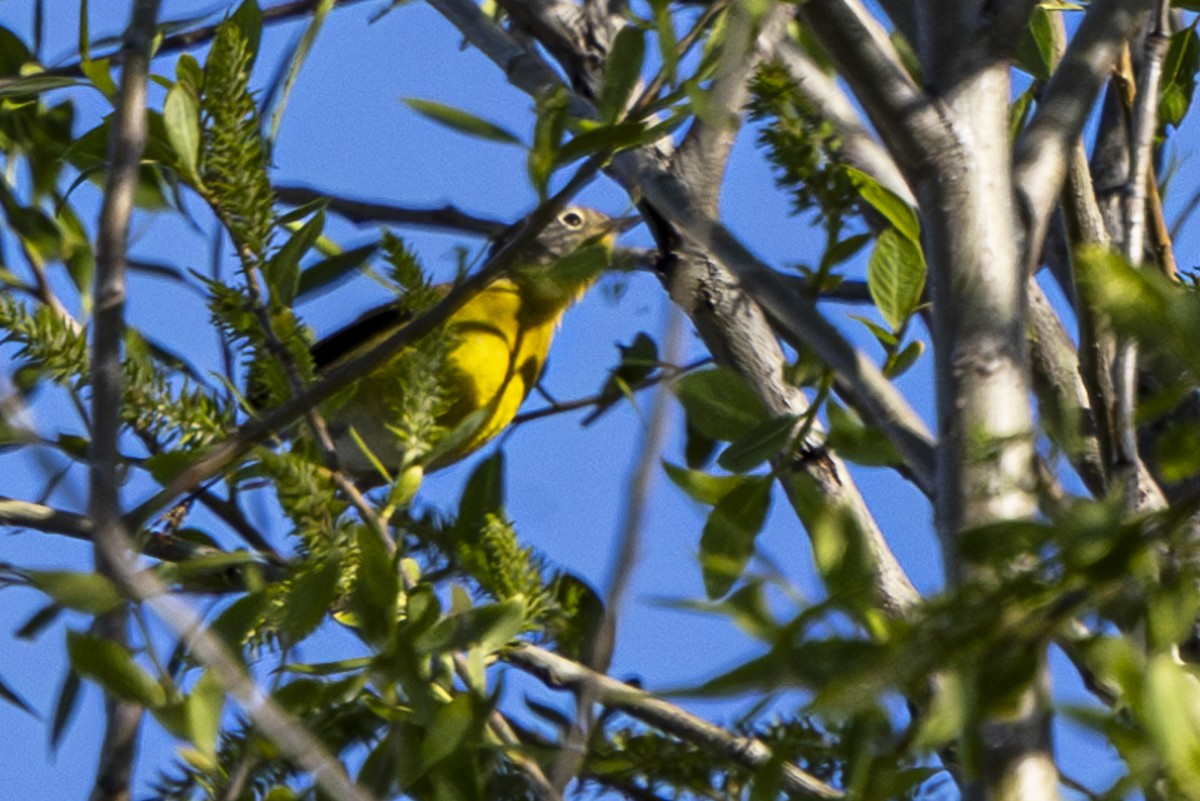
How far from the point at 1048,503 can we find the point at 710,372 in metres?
0.75

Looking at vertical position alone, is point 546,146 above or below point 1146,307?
above

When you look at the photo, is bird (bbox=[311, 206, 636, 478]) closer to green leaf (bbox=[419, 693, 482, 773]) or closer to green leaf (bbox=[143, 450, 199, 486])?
green leaf (bbox=[143, 450, 199, 486])

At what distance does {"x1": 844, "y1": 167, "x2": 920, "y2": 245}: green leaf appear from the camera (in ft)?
4.51

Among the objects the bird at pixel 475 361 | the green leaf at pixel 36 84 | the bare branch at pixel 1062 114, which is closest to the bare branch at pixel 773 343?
the bare branch at pixel 1062 114

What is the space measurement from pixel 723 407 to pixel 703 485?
174mm

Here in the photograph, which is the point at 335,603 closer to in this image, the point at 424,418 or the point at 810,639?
the point at 424,418

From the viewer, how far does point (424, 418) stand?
1.42 meters

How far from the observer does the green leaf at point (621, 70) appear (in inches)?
48.3

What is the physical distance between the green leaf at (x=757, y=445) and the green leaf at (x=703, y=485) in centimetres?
3

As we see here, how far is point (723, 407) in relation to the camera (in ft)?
5.28

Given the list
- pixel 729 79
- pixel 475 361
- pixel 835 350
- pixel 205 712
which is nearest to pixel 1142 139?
pixel 835 350

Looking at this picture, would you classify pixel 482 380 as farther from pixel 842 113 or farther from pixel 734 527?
pixel 734 527

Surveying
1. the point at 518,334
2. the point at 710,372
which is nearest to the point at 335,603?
the point at 710,372

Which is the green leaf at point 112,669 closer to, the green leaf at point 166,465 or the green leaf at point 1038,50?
the green leaf at point 166,465
